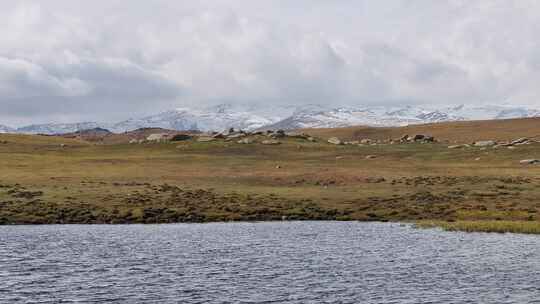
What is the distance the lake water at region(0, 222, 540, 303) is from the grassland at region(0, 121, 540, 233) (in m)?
10.6

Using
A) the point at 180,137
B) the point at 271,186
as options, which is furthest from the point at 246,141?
the point at 271,186

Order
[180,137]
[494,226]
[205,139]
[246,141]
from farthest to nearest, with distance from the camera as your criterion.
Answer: [180,137]
[205,139]
[246,141]
[494,226]

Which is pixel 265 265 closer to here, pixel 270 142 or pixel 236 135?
pixel 270 142

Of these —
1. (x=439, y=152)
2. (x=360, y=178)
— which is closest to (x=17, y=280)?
Result: (x=360, y=178)

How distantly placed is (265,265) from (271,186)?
193 ft

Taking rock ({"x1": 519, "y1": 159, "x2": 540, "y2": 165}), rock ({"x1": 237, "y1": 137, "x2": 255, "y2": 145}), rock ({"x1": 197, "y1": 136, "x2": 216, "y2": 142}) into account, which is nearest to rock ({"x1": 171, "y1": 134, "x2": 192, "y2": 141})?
rock ({"x1": 197, "y1": 136, "x2": 216, "y2": 142})

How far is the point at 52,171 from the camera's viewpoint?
427ft

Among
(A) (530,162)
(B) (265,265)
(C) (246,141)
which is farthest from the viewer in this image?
(C) (246,141)

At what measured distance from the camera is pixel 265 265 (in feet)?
181

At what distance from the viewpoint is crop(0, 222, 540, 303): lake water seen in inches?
1746

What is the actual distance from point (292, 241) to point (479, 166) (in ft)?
262

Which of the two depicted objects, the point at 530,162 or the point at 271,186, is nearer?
the point at 271,186

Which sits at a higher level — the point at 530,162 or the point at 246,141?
the point at 246,141

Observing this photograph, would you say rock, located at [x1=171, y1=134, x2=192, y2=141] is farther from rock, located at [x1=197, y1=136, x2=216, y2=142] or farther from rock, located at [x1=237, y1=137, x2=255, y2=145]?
rock, located at [x1=237, y1=137, x2=255, y2=145]
